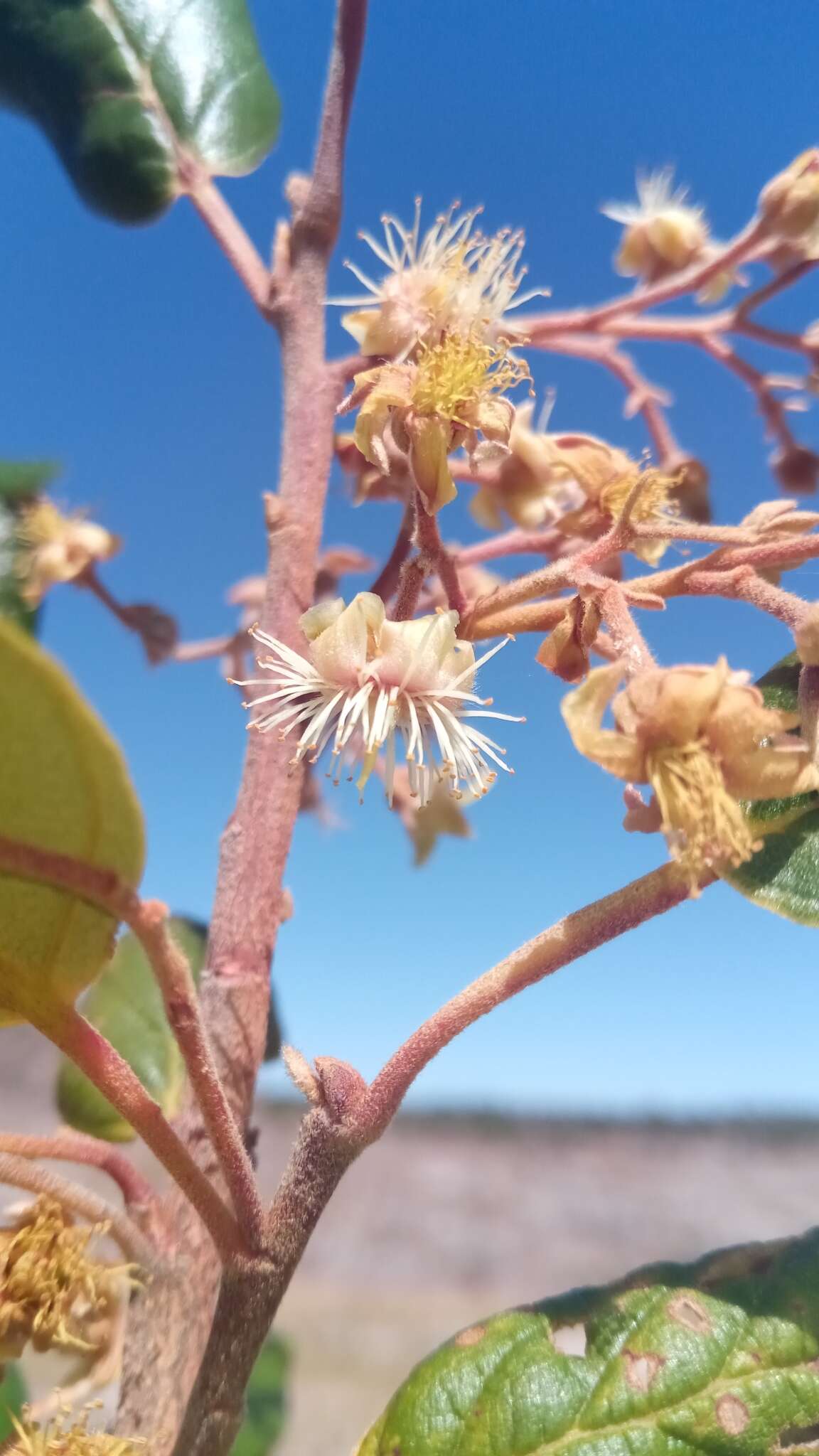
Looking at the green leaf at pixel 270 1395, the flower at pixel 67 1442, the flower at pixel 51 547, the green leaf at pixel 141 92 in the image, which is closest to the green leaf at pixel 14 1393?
the flower at pixel 67 1442

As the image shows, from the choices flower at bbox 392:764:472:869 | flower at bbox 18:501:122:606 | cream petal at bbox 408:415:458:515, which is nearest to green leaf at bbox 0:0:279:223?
flower at bbox 18:501:122:606

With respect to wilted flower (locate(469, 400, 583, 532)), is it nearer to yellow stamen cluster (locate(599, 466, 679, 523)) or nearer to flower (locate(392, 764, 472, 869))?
yellow stamen cluster (locate(599, 466, 679, 523))

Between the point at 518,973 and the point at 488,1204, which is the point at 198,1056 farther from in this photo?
the point at 488,1204

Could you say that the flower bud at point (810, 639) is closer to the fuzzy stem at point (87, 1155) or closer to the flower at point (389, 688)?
the flower at point (389, 688)

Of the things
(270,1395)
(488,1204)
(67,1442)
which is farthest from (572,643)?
(488,1204)

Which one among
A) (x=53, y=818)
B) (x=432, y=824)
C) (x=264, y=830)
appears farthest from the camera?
(x=432, y=824)

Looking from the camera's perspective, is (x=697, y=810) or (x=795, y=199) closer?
(x=697, y=810)

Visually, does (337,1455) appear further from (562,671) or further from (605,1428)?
→ (562,671)
